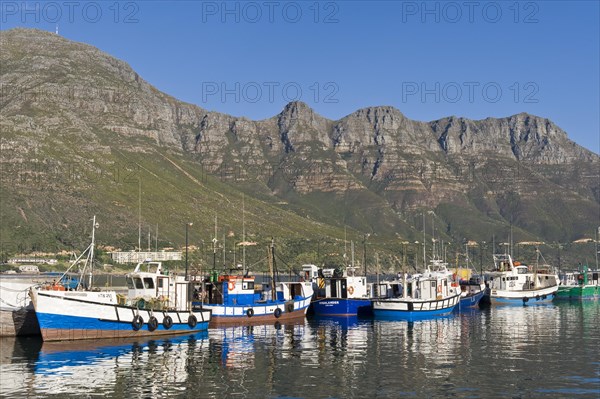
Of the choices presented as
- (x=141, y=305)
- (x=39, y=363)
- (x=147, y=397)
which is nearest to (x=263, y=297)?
(x=141, y=305)

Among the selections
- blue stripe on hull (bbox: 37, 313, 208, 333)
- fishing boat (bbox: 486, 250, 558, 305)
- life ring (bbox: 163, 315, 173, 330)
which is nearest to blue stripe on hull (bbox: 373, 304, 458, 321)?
life ring (bbox: 163, 315, 173, 330)

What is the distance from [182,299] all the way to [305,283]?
1069 inches

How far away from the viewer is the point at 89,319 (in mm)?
64562

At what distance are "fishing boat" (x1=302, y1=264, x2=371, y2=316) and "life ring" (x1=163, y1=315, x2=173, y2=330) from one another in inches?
1349

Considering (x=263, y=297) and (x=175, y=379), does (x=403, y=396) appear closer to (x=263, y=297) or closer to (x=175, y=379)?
(x=175, y=379)

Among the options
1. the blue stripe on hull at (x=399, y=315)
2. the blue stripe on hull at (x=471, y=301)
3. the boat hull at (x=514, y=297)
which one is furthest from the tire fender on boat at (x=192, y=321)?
the boat hull at (x=514, y=297)

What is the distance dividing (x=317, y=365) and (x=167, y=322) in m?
21.9

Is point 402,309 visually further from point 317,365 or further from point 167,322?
point 317,365

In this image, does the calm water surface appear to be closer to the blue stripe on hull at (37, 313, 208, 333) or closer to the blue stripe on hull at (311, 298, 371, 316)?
the blue stripe on hull at (37, 313, 208, 333)

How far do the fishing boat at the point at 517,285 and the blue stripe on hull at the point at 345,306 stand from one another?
39837 mm

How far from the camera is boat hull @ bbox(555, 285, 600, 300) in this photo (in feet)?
499

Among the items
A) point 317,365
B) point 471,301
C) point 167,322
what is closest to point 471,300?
point 471,301

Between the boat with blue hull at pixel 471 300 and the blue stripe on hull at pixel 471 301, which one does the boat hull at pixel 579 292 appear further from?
the blue stripe on hull at pixel 471 301

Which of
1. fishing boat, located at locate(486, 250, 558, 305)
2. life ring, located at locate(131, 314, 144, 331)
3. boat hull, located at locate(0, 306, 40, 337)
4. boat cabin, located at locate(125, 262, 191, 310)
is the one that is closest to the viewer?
life ring, located at locate(131, 314, 144, 331)
